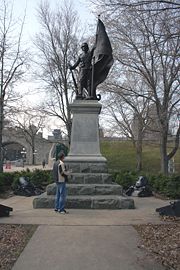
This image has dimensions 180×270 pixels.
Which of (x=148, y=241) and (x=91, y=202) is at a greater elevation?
(x=91, y=202)

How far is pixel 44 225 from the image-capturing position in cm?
814

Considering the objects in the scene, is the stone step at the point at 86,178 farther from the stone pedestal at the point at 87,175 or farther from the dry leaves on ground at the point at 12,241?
the dry leaves on ground at the point at 12,241

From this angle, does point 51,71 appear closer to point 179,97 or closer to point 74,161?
point 179,97

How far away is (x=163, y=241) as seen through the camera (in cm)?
684

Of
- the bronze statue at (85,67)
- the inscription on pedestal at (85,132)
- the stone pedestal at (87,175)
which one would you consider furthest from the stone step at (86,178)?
the bronze statue at (85,67)

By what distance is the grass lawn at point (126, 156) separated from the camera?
1801 inches

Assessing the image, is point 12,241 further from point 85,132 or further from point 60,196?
point 85,132

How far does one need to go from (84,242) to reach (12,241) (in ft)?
4.18

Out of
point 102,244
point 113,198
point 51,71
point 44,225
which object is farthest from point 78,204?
point 51,71

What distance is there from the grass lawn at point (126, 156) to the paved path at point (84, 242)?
113ft

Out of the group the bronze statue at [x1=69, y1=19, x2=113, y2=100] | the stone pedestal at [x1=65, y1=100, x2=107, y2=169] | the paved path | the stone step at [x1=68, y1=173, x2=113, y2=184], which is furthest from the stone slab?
the bronze statue at [x1=69, y1=19, x2=113, y2=100]

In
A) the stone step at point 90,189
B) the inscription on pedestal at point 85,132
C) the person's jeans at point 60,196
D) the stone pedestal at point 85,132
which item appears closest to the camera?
the person's jeans at point 60,196

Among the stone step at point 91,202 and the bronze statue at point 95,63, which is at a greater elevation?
the bronze statue at point 95,63

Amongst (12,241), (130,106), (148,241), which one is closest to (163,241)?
(148,241)
